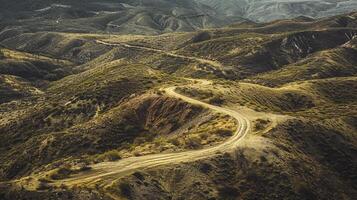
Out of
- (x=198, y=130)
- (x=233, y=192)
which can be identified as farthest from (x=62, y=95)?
(x=233, y=192)

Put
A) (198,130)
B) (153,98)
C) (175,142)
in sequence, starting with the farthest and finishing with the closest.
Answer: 1. (153,98)
2. (198,130)
3. (175,142)

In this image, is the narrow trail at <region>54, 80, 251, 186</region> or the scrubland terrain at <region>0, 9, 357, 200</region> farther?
the scrubland terrain at <region>0, 9, 357, 200</region>

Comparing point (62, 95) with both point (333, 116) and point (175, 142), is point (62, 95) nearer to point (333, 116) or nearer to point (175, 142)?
point (175, 142)

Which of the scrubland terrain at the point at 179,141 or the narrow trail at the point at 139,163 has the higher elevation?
the narrow trail at the point at 139,163

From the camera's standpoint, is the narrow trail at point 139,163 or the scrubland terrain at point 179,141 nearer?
the narrow trail at point 139,163

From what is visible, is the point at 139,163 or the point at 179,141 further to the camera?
the point at 179,141

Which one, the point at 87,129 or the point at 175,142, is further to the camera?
the point at 87,129

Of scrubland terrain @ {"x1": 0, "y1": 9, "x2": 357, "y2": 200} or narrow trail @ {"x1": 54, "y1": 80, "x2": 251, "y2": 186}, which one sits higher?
narrow trail @ {"x1": 54, "y1": 80, "x2": 251, "y2": 186}

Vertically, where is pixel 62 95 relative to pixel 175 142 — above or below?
below

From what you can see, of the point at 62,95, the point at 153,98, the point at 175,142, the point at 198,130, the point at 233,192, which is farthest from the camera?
the point at 62,95

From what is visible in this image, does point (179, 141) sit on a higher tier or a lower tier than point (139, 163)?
lower
